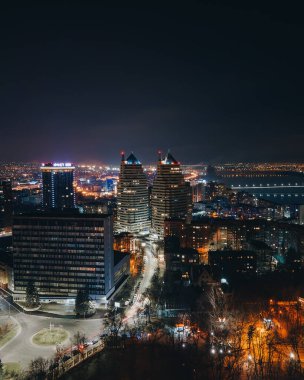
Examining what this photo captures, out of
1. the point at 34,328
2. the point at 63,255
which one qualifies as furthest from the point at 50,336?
the point at 63,255

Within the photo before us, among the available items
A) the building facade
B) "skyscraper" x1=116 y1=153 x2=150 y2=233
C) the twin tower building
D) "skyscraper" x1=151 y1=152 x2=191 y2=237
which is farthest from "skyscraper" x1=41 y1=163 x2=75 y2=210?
the building facade

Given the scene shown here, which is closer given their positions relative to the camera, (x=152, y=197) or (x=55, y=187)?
(x=152, y=197)

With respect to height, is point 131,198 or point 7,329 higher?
point 131,198

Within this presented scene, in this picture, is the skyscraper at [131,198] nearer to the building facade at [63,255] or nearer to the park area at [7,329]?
the building facade at [63,255]

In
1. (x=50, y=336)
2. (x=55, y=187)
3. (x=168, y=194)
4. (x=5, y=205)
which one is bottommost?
(x=50, y=336)

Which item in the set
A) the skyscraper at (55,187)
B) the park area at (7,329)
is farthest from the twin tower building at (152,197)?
the park area at (7,329)

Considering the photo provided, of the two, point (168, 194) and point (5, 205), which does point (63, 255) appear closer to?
point (168, 194)

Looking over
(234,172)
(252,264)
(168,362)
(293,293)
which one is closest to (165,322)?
(168,362)
